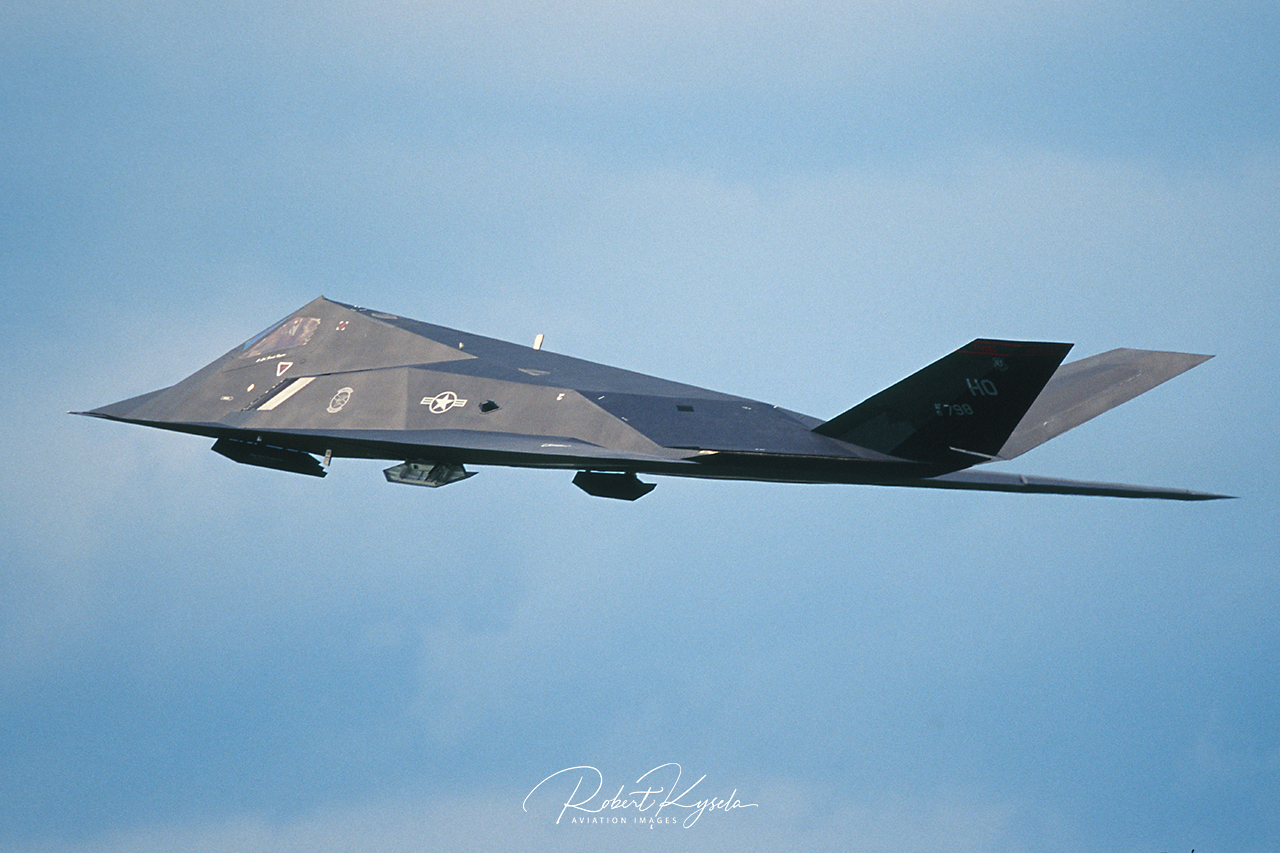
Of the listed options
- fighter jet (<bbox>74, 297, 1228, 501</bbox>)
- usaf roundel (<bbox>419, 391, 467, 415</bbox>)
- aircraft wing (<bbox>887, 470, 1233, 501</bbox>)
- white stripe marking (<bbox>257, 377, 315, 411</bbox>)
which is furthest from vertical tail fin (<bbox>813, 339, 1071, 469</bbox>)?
white stripe marking (<bbox>257, 377, 315, 411</bbox>)

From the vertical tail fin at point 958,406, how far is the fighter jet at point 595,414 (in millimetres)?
22

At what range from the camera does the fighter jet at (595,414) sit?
931 inches

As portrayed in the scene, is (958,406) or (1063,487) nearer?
(958,406)

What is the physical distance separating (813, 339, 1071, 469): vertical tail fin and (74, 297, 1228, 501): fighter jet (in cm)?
2

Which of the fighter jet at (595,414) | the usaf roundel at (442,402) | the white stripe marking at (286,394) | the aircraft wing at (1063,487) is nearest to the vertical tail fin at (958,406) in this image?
the fighter jet at (595,414)

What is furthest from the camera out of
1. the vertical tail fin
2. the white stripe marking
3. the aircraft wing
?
the white stripe marking

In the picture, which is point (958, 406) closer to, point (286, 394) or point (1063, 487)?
point (1063, 487)

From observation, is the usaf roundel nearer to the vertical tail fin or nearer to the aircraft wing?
the vertical tail fin

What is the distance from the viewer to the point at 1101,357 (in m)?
26.2

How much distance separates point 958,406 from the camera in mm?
23453

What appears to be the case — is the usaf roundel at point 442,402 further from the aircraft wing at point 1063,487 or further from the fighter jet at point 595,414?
the aircraft wing at point 1063,487

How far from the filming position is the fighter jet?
23656mm

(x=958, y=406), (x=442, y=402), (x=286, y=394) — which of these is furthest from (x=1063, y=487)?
(x=286, y=394)

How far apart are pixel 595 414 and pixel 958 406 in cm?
586
